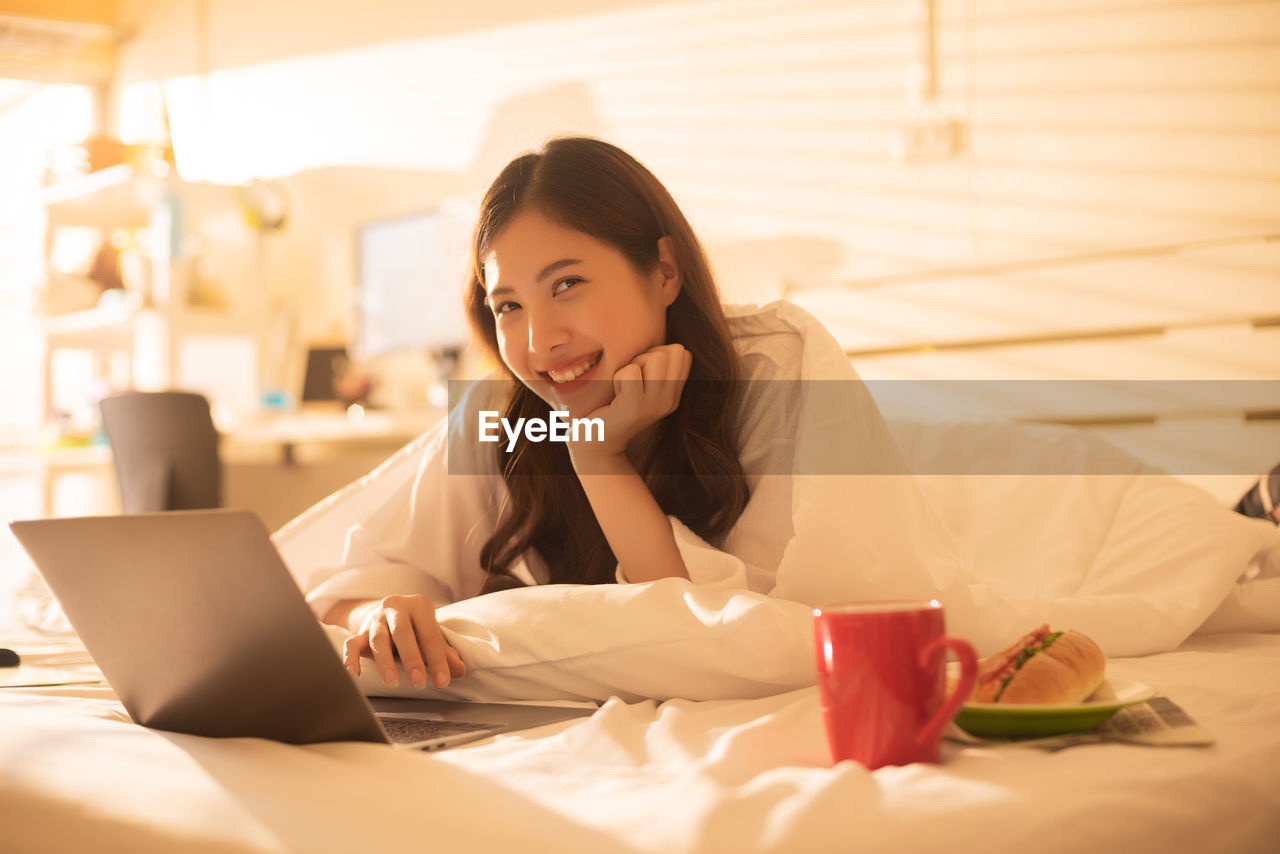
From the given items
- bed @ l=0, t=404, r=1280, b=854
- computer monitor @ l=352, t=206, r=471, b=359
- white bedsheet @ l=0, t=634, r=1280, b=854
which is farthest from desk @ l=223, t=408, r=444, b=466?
white bedsheet @ l=0, t=634, r=1280, b=854

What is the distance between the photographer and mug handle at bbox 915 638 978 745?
61cm

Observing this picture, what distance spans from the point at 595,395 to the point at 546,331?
0.09 metres

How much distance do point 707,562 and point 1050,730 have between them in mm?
412

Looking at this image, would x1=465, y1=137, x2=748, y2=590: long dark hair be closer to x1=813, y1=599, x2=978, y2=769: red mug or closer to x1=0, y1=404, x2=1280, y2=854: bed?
x1=0, y1=404, x2=1280, y2=854: bed

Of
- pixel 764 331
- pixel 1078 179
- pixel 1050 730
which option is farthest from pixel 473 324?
pixel 1078 179

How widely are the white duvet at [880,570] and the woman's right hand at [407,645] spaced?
20 mm

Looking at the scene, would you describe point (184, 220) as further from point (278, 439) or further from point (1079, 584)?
point (1079, 584)

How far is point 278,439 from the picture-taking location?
3.09 metres

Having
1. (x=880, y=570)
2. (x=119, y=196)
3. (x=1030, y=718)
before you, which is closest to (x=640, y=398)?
(x=880, y=570)

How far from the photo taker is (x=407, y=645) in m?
0.94

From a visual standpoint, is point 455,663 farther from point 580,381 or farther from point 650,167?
point 650,167

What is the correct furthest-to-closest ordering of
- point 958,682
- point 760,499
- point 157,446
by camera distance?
point 157,446 < point 760,499 < point 958,682

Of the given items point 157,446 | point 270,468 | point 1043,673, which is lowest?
point 270,468

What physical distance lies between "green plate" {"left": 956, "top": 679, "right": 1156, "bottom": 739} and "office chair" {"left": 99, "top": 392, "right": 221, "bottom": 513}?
178 cm
